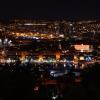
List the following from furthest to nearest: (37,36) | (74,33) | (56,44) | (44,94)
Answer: (74,33) < (37,36) < (56,44) < (44,94)

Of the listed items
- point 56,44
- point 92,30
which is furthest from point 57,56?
point 92,30

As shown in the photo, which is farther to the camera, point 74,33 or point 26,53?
point 74,33

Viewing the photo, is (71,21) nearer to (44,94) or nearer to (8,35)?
(8,35)

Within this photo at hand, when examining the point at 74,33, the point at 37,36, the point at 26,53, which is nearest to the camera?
the point at 26,53

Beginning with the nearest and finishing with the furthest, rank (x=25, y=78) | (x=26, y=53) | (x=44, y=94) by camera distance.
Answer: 1. (x=25, y=78)
2. (x=44, y=94)
3. (x=26, y=53)

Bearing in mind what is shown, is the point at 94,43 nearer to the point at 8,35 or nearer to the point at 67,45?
the point at 67,45

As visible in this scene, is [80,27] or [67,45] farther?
[80,27]

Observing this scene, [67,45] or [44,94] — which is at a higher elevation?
[44,94]

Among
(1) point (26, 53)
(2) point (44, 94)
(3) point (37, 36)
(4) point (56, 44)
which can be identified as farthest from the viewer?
(3) point (37, 36)

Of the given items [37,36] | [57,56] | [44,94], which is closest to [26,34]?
[37,36]
